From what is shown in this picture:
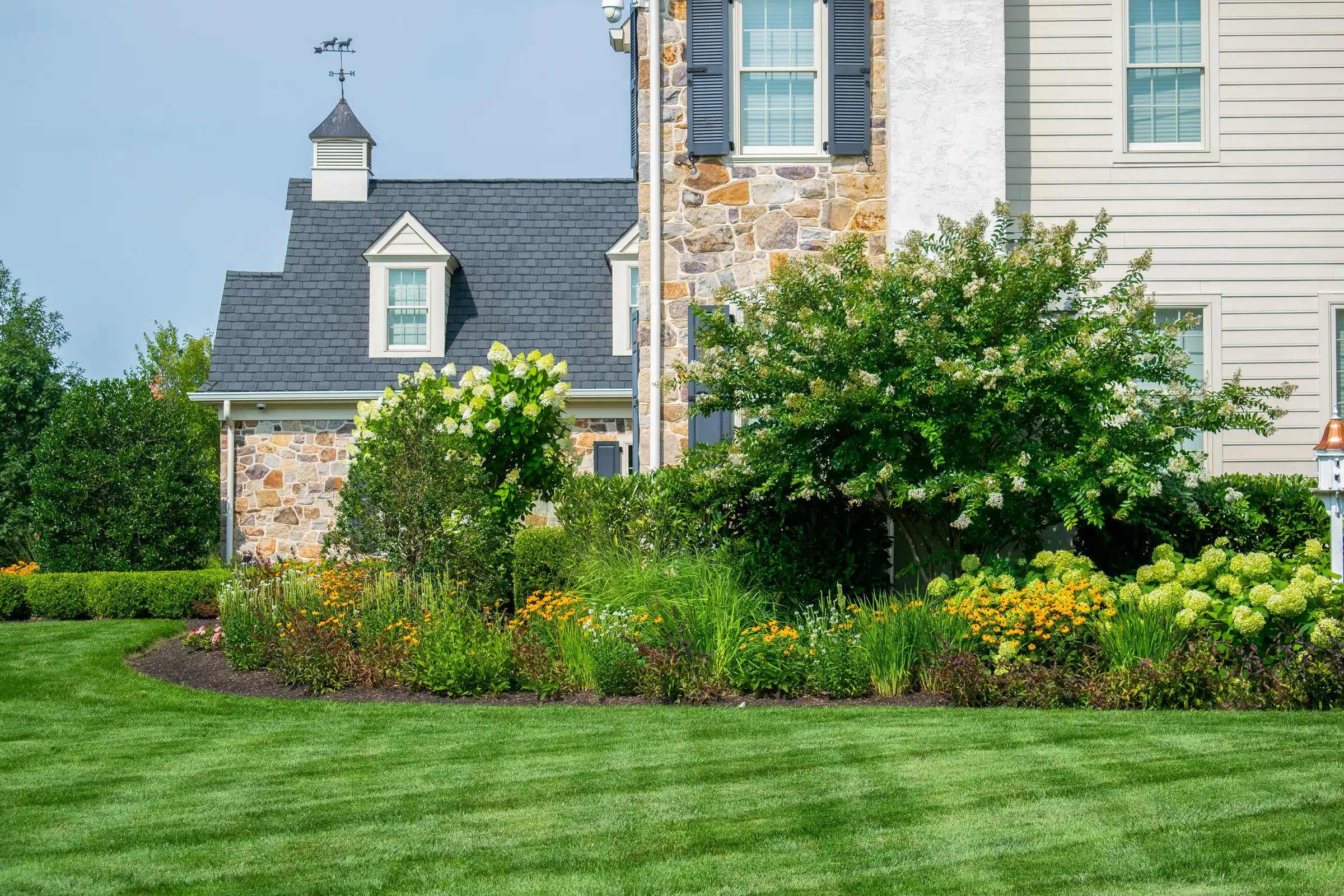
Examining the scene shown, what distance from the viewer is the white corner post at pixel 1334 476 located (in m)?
7.88

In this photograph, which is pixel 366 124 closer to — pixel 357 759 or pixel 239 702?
pixel 239 702

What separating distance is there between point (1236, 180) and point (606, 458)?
9179 mm

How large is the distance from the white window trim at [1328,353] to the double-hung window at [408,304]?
12175 millimetres

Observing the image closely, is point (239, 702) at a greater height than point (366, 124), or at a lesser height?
lesser

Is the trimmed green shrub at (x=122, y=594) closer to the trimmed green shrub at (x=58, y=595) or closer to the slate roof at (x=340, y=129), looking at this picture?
the trimmed green shrub at (x=58, y=595)

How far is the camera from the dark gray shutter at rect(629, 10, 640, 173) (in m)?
11.4

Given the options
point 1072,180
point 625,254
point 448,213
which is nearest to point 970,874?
point 1072,180

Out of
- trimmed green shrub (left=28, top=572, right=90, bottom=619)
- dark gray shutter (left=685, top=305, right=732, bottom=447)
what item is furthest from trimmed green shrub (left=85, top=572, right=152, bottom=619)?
dark gray shutter (left=685, top=305, right=732, bottom=447)

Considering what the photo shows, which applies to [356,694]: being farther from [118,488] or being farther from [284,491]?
[284,491]

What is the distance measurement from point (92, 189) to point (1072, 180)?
11054 millimetres

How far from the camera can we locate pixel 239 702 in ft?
26.8

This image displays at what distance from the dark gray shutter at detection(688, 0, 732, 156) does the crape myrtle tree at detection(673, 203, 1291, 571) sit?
2511 millimetres

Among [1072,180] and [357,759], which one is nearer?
[357,759]

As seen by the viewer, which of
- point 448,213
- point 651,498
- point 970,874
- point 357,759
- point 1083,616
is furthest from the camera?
point 448,213
